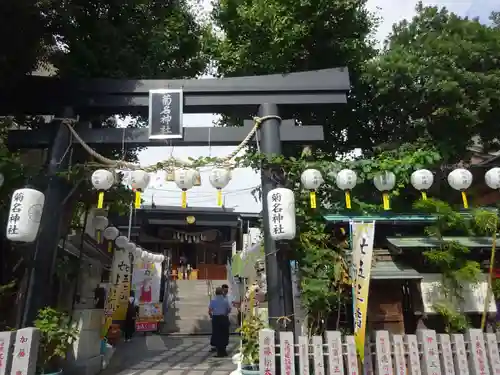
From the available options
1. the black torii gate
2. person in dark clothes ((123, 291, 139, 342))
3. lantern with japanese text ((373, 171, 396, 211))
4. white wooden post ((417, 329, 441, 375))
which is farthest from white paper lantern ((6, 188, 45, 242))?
person in dark clothes ((123, 291, 139, 342))

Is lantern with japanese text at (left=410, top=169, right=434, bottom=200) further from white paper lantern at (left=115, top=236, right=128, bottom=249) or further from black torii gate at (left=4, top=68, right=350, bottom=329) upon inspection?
white paper lantern at (left=115, top=236, right=128, bottom=249)

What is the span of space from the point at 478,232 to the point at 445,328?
2294 millimetres

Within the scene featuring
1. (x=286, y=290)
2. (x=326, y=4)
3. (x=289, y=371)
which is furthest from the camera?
(x=326, y=4)

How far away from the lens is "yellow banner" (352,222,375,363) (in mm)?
7031

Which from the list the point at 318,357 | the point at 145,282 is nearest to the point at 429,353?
the point at 318,357

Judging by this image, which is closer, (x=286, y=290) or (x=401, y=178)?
(x=286, y=290)

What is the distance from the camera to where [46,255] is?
8289 millimetres

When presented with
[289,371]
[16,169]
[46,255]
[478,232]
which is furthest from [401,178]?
[16,169]

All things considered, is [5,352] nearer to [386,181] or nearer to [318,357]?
[318,357]

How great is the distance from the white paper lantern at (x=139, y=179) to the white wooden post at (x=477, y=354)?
6.55 meters

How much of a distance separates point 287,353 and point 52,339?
13.7ft

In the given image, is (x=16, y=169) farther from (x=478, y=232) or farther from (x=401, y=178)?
(x=478, y=232)

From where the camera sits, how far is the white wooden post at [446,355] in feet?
21.5

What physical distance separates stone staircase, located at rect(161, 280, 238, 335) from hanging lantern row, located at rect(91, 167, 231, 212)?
13.2 metres
